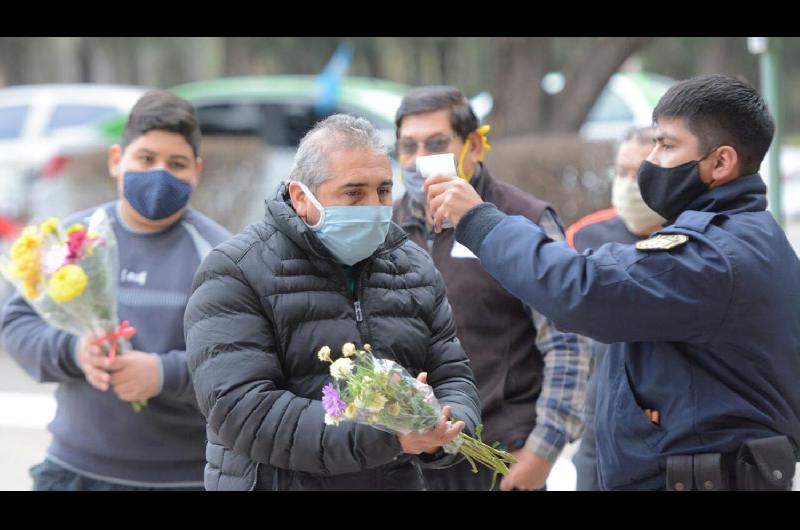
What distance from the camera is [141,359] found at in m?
3.97

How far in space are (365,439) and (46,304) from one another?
5.17 ft

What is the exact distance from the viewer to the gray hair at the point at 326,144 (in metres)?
3.11

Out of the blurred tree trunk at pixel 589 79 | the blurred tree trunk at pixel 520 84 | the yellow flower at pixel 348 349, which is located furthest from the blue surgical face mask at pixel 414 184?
the blurred tree trunk at pixel 589 79

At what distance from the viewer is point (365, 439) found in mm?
2906

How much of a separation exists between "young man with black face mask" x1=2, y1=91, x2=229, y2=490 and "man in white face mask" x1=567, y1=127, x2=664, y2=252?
1684mm

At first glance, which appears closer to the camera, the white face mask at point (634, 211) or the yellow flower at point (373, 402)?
the yellow flower at point (373, 402)

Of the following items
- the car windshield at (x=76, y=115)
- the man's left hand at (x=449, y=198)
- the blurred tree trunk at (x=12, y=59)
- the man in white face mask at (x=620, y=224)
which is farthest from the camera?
the blurred tree trunk at (x=12, y=59)

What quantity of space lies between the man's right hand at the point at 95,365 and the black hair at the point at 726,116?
7.02 feet

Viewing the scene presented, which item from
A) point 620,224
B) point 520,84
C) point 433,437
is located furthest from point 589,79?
point 433,437

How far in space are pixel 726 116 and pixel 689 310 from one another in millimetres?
620

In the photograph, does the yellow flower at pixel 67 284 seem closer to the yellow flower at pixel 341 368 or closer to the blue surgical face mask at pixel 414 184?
the blue surgical face mask at pixel 414 184

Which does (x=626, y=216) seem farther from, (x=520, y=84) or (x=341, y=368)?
(x=520, y=84)

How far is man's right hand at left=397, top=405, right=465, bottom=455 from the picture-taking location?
289cm
